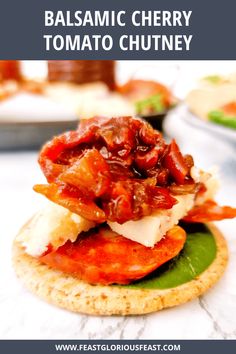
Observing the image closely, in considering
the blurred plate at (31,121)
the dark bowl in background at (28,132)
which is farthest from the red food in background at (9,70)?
the dark bowl in background at (28,132)

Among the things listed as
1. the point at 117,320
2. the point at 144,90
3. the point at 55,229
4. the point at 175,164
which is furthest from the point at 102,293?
the point at 144,90

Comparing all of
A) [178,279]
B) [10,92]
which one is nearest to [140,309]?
[178,279]

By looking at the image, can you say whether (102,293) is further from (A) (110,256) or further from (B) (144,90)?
(B) (144,90)

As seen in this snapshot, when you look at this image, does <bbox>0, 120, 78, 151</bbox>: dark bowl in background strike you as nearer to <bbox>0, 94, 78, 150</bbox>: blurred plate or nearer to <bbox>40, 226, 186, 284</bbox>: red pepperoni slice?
<bbox>0, 94, 78, 150</bbox>: blurred plate

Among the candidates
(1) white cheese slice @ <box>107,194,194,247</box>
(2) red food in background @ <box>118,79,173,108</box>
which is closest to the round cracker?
(1) white cheese slice @ <box>107,194,194,247</box>

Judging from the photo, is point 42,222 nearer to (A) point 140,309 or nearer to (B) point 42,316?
(B) point 42,316
